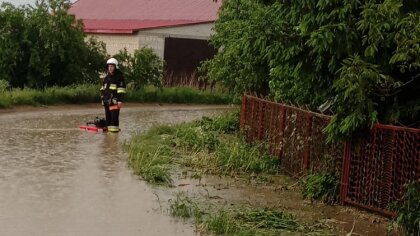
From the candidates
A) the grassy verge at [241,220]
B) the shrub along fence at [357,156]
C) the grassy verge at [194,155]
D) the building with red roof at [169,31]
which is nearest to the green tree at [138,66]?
the building with red roof at [169,31]

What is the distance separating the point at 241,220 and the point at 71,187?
2.81 meters

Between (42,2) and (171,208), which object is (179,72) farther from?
(171,208)

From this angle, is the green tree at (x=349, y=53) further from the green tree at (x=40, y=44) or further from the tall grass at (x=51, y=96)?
the green tree at (x=40, y=44)

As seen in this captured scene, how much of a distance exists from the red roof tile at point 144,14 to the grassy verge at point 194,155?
17052 millimetres

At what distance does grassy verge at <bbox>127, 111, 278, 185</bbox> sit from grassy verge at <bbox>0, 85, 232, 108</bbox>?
6.77 metres

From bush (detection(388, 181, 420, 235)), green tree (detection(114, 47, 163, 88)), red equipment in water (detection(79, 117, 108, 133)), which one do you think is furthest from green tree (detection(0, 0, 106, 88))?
bush (detection(388, 181, 420, 235))

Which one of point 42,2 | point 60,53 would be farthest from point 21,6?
point 60,53

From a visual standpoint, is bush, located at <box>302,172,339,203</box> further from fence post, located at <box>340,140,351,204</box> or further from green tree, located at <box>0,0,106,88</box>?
green tree, located at <box>0,0,106,88</box>

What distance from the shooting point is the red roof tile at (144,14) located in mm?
30953

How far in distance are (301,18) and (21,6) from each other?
59.4ft

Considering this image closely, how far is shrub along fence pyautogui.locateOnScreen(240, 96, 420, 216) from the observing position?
7938 mm

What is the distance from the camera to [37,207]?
7988 mm

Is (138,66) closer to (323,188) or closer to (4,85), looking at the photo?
(4,85)

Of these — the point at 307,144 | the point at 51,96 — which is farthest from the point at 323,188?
the point at 51,96
